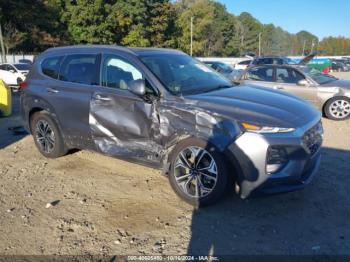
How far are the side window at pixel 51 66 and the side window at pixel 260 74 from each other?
20.1 feet

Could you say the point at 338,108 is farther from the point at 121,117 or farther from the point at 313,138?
the point at 121,117

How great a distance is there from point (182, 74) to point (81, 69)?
5.16ft

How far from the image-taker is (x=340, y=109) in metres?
9.32

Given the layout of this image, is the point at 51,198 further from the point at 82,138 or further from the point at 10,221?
the point at 82,138

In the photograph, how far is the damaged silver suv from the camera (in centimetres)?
376

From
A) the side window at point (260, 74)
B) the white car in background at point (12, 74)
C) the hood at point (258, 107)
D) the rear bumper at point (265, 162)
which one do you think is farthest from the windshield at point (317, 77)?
the white car in background at point (12, 74)

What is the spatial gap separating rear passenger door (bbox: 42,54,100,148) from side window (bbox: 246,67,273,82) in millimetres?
6133

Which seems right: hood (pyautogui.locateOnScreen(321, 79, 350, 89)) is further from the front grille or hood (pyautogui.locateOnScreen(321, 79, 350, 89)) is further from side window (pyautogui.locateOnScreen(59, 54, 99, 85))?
side window (pyautogui.locateOnScreen(59, 54, 99, 85))

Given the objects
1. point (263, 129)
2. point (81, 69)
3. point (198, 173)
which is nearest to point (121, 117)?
point (81, 69)

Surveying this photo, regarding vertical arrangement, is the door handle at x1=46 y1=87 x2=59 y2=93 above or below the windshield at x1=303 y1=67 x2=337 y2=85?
below

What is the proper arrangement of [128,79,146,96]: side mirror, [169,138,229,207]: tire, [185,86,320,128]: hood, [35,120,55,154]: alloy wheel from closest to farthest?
[185,86,320,128]: hood < [169,138,229,207]: tire < [128,79,146,96]: side mirror < [35,120,55,154]: alloy wheel

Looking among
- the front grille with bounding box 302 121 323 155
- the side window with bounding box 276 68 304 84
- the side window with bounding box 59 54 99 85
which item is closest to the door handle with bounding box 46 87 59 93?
the side window with bounding box 59 54 99 85

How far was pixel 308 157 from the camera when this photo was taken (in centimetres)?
388

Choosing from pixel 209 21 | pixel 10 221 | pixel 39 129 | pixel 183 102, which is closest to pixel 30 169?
pixel 39 129
